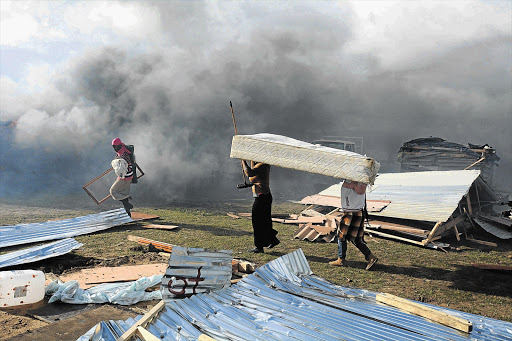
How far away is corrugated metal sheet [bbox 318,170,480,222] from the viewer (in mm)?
9422

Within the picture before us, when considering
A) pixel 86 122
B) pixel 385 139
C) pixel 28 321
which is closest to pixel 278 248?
pixel 28 321

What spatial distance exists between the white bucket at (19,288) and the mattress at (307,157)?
3160mm

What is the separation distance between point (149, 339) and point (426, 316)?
2.61 metres

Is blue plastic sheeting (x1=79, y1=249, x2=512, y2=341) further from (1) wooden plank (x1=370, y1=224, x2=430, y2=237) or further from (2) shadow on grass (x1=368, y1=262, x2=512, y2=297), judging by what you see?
(1) wooden plank (x1=370, y1=224, x2=430, y2=237)

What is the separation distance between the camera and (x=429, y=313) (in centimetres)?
350

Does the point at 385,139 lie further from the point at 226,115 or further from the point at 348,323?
the point at 348,323

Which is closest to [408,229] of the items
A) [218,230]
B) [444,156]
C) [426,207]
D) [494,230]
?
[426,207]

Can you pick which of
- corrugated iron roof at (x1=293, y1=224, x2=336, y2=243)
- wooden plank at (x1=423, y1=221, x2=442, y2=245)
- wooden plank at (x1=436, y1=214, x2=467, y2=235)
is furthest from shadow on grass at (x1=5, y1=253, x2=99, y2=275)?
wooden plank at (x1=436, y1=214, x2=467, y2=235)

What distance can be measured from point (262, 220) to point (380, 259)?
2.54 m

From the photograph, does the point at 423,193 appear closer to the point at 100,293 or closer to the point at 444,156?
the point at 100,293

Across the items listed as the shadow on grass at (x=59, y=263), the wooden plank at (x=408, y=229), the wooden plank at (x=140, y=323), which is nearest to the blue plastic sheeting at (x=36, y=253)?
the shadow on grass at (x=59, y=263)

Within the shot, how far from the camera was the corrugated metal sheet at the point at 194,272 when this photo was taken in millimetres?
3844

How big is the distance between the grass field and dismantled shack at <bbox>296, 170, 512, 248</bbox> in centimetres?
48

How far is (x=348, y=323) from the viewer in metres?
3.31
